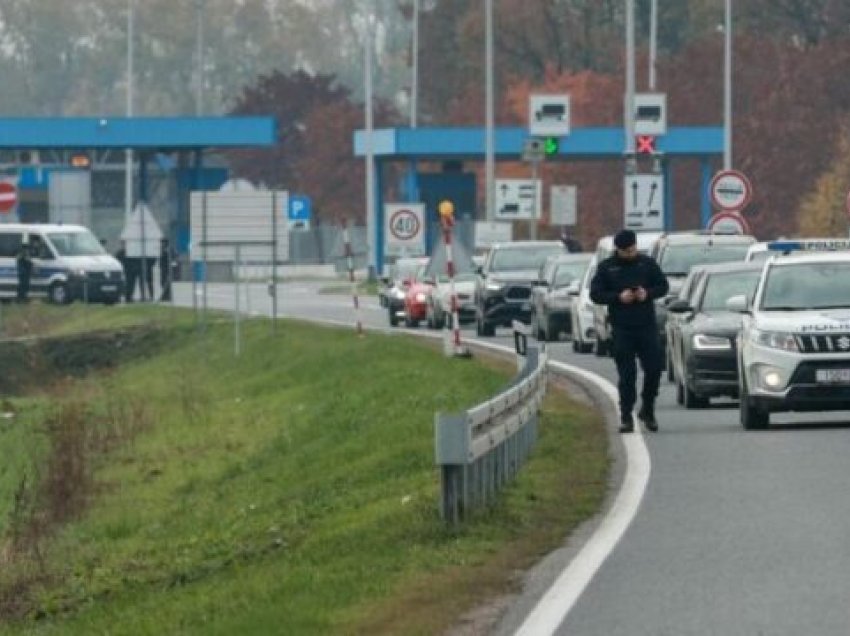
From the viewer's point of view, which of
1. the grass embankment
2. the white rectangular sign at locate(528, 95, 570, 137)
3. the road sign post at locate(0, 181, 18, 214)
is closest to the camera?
the grass embankment

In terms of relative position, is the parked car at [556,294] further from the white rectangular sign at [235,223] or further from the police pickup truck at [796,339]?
the police pickup truck at [796,339]

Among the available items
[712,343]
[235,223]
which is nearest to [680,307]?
[712,343]

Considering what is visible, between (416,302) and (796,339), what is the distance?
35.4 metres

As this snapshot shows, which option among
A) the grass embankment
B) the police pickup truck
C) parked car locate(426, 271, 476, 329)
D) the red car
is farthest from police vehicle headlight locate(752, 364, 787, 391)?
the red car

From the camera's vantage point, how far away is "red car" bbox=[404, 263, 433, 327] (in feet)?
199

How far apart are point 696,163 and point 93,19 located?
267 feet

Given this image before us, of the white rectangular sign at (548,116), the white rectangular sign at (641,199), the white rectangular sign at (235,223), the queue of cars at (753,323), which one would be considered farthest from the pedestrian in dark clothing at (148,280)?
the queue of cars at (753,323)

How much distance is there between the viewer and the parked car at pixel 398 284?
62.1 m

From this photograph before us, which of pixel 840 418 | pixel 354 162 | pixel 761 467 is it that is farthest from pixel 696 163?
pixel 761 467

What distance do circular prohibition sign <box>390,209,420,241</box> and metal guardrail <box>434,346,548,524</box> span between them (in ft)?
99.4

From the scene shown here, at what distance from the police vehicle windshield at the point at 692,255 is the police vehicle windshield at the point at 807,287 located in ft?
51.3

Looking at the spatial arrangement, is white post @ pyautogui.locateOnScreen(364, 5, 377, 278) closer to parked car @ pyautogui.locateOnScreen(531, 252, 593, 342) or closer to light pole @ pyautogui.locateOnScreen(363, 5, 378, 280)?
light pole @ pyautogui.locateOnScreen(363, 5, 378, 280)

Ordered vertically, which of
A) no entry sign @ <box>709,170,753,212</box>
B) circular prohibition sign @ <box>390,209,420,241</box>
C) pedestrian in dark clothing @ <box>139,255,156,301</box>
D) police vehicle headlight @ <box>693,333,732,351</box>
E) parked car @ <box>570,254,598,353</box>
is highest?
no entry sign @ <box>709,170,753,212</box>

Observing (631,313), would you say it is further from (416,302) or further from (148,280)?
→ (148,280)
